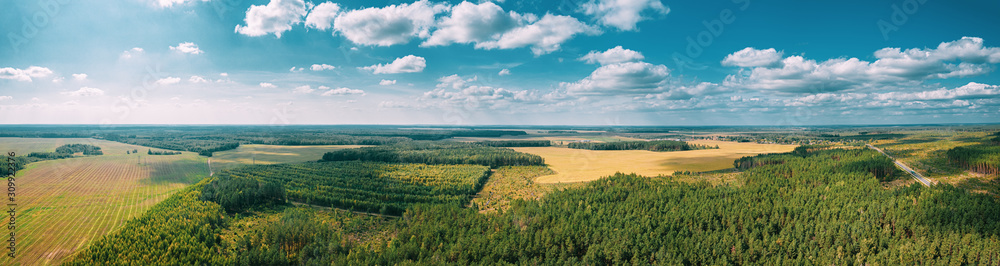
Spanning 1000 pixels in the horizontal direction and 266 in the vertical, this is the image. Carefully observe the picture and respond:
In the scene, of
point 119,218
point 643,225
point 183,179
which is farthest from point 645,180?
point 183,179

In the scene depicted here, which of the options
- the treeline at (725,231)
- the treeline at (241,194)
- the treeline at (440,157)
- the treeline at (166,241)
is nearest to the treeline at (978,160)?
the treeline at (725,231)

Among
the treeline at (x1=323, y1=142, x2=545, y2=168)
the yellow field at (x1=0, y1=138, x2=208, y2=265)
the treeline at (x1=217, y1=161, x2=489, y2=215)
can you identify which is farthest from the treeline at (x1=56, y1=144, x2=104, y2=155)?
the treeline at (x1=323, y1=142, x2=545, y2=168)

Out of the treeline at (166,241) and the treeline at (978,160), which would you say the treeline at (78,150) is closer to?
the treeline at (166,241)

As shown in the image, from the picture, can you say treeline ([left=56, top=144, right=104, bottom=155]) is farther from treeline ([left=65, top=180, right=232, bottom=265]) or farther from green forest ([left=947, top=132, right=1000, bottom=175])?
green forest ([left=947, top=132, right=1000, bottom=175])

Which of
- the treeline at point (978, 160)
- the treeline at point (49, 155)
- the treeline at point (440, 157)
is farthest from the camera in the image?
the treeline at point (440, 157)

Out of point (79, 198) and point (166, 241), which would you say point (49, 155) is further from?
point (166, 241)

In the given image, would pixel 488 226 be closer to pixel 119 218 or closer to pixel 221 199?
pixel 221 199
